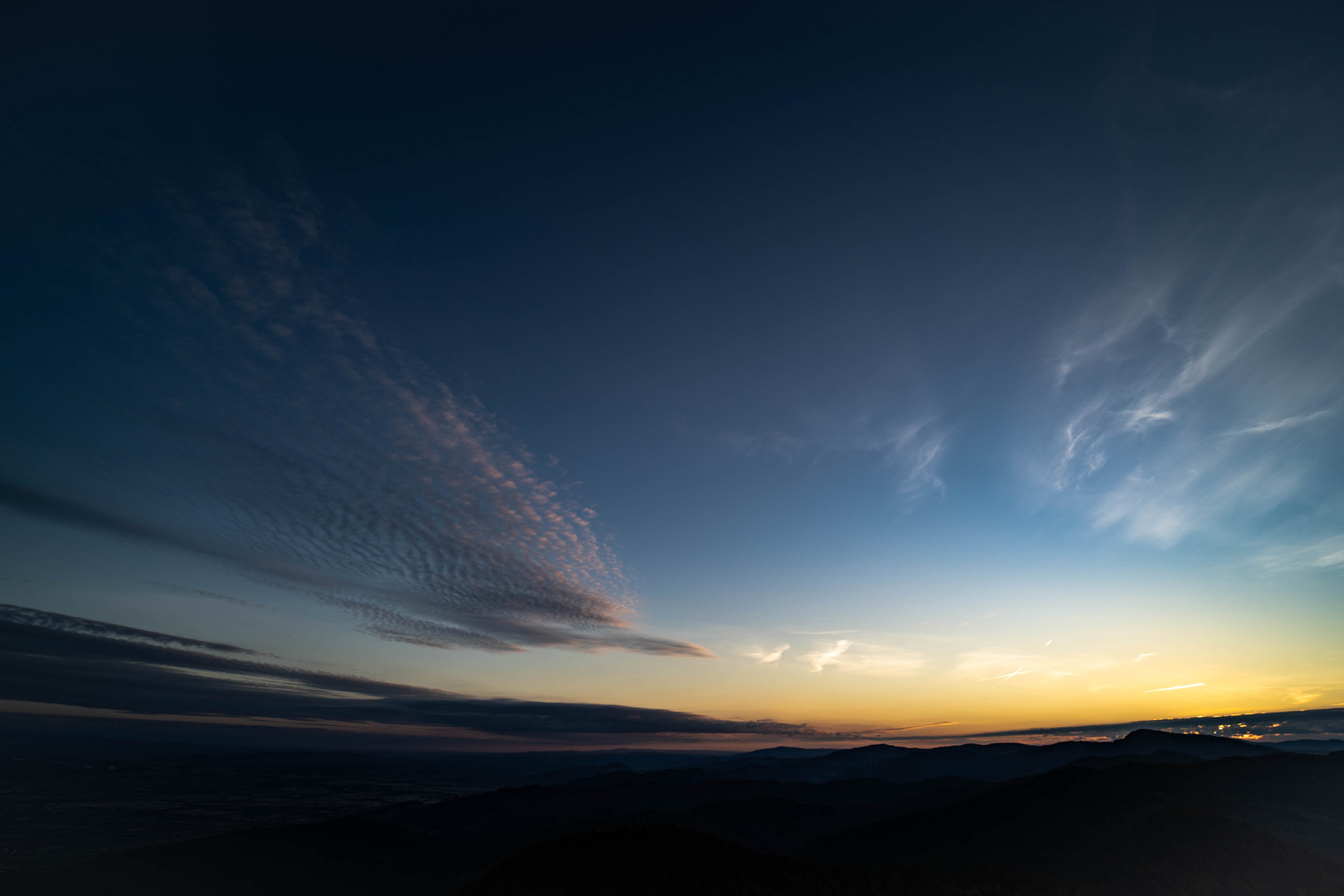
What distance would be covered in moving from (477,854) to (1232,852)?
15352 centimetres

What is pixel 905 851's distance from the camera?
91.4 meters

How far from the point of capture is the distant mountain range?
46094mm

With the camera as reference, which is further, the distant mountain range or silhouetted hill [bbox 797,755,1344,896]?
silhouetted hill [bbox 797,755,1344,896]

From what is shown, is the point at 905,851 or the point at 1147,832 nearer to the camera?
the point at 1147,832

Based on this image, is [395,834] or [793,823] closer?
[395,834]

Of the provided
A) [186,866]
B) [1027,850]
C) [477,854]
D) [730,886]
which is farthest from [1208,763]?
[186,866]

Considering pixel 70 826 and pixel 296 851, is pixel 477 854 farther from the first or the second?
pixel 70 826

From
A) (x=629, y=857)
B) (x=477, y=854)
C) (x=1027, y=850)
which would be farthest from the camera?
(x=477, y=854)

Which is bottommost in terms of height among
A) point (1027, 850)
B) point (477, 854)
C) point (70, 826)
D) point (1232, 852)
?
point (70, 826)

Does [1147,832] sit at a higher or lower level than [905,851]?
higher

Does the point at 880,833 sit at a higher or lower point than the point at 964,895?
lower

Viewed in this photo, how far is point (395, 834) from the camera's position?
146 meters

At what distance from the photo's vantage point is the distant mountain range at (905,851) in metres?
46.1

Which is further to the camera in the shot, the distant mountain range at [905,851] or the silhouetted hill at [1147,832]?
the silhouetted hill at [1147,832]
